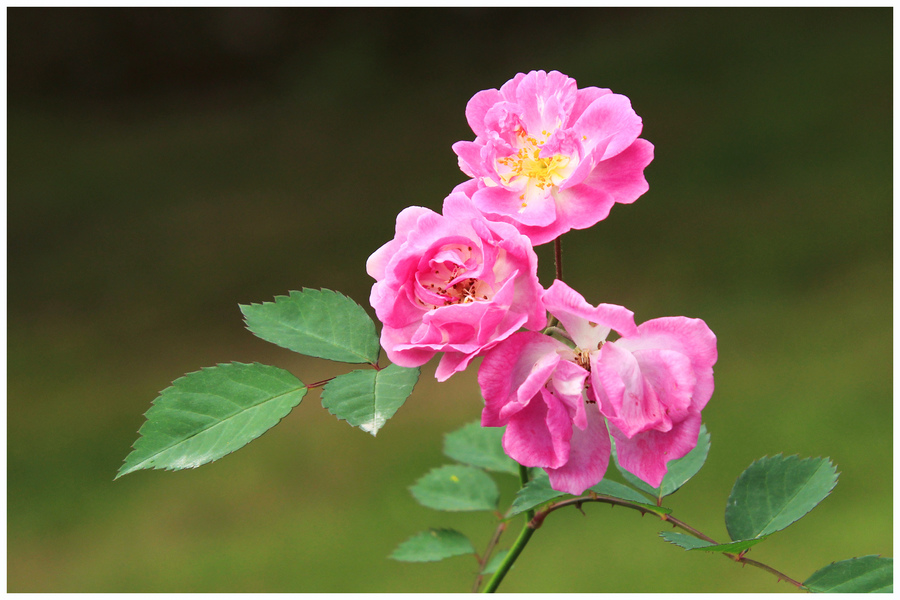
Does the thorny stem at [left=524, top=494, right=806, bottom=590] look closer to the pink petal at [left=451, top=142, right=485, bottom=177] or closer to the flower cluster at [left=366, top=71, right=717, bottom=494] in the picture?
the flower cluster at [left=366, top=71, right=717, bottom=494]

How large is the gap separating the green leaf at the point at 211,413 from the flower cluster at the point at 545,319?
8 centimetres

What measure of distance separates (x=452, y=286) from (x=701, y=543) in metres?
0.20

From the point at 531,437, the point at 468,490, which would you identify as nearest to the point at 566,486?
the point at 531,437

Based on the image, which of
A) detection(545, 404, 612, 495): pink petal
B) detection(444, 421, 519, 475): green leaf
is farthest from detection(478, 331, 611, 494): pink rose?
detection(444, 421, 519, 475): green leaf

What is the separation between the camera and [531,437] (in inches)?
15.3

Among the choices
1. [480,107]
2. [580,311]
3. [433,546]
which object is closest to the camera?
[580,311]

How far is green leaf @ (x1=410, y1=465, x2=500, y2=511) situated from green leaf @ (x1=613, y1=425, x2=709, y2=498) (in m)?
0.18

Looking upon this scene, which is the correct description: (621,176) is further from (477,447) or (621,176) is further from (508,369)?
(477,447)

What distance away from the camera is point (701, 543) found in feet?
1.39

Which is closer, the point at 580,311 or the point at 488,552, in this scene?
the point at 580,311

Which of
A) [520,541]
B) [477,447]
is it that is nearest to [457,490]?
[477,447]

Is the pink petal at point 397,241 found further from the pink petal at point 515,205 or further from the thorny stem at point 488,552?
the thorny stem at point 488,552

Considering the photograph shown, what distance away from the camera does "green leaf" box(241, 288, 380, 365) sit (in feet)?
1.53

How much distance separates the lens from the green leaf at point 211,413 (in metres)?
0.41
